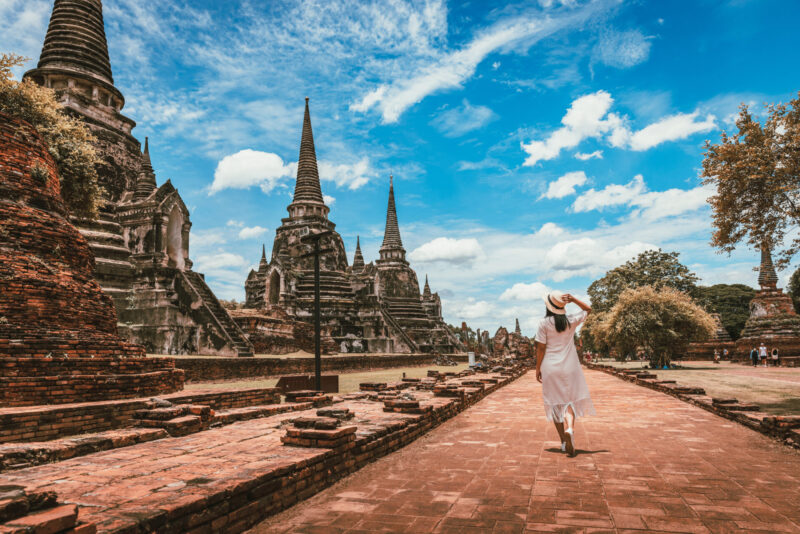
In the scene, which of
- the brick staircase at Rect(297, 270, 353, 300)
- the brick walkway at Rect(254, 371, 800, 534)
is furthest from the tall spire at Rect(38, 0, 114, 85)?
the brick walkway at Rect(254, 371, 800, 534)

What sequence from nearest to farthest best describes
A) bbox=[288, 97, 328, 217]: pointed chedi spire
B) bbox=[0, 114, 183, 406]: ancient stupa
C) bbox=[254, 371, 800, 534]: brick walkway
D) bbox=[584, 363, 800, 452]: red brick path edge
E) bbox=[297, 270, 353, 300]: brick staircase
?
1. bbox=[254, 371, 800, 534]: brick walkway
2. bbox=[584, 363, 800, 452]: red brick path edge
3. bbox=[0, 114, 183, 406]: ancient stupa
4. bbox=[297, 270, 353, 300]: brick staircase
5. bbox=[288, 97, 328, 217]: pointed chedi spire

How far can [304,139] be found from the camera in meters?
35.7

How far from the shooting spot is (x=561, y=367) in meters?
5.21

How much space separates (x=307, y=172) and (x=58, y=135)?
80.7ft

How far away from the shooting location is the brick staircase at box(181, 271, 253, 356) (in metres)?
17.0

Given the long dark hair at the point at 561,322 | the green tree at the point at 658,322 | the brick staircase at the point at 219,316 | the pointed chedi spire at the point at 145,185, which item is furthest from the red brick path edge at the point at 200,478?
the green tree at the point at 658,322

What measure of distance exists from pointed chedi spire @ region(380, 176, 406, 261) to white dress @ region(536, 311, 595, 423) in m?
40.8

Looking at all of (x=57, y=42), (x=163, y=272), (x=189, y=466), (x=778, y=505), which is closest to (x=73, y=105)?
(x=57, y=42)

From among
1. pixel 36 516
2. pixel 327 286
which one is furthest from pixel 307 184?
pixel 36 516

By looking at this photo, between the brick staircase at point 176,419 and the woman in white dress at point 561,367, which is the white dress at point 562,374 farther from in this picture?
the brick staircase at point 176,419

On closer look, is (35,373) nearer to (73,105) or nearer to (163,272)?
(163,272)

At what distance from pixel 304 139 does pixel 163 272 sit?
2088 centimetres

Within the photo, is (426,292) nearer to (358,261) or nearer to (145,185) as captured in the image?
(358,261)

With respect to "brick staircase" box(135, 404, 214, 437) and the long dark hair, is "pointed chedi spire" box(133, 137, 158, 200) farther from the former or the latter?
the long dark hair
